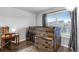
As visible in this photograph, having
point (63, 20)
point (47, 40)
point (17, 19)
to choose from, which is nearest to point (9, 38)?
point (17, 19)

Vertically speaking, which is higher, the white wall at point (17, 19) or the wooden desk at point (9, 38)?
the white wall at point (17, 19)

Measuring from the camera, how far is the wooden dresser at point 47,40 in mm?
1224

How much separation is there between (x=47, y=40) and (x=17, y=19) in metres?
0.44

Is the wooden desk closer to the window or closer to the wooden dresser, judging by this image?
the wooden dresser

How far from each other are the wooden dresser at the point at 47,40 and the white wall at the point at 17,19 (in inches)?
6.2

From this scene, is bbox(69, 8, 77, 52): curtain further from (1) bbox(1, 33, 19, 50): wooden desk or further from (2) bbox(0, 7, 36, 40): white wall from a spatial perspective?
(1) bbox(1, 33, 19, 50): wooden desk

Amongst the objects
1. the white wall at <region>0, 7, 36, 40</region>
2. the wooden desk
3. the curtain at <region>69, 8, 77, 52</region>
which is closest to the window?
the curtain at <region>69, 8, 77, 52</region>

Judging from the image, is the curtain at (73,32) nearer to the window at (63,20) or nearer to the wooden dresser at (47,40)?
the window at (63,20)

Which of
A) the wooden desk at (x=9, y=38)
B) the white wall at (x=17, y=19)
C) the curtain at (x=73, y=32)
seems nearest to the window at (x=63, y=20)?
the curtain at (x=73, y=32)

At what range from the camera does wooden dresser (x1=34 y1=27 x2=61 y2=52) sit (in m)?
1.22

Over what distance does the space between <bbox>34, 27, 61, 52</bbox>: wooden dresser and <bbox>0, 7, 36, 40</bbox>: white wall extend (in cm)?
16

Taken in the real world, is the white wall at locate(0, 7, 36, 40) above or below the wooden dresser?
above
